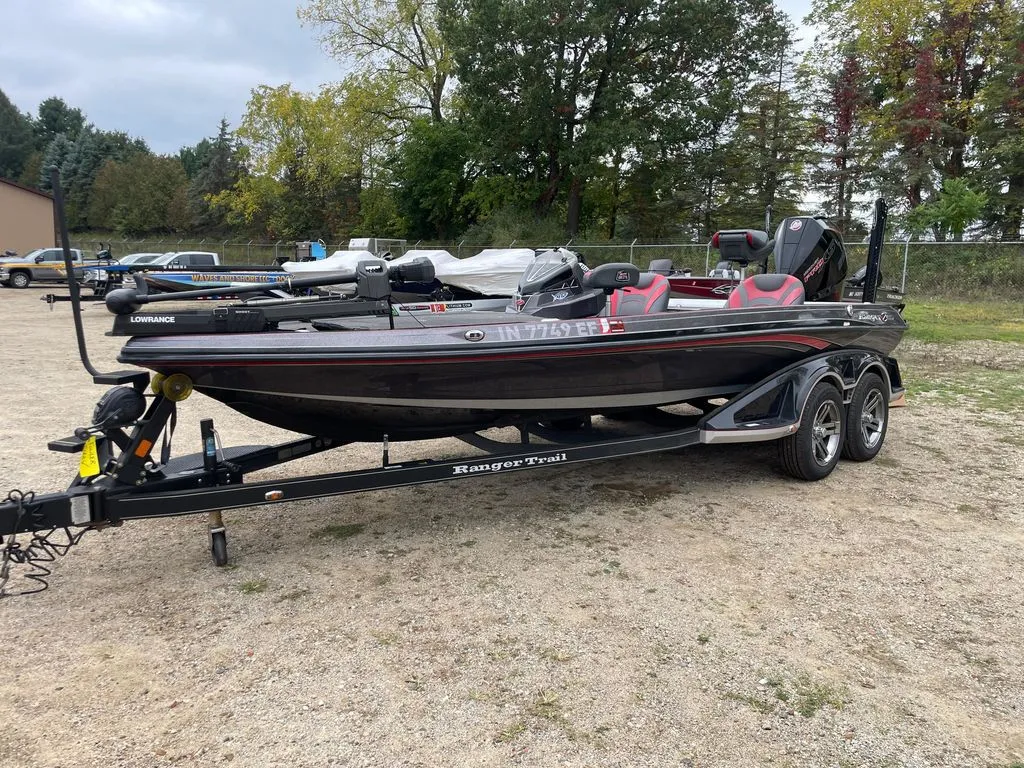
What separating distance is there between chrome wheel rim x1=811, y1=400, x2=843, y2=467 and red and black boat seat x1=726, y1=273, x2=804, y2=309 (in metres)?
0.77

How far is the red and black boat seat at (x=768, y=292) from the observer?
194 inches

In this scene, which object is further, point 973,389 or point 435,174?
point 435,174

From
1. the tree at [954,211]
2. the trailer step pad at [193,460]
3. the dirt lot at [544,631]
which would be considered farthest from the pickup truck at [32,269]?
the tree at [954,211]

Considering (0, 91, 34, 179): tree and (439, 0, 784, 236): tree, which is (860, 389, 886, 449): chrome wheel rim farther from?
(0, 91, 34, 179): tree

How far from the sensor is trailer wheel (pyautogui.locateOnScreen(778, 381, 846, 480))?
4711 millimetres

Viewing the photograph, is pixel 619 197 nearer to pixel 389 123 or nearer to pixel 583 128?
pixel 583 128

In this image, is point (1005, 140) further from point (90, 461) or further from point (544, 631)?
point (90, 461)

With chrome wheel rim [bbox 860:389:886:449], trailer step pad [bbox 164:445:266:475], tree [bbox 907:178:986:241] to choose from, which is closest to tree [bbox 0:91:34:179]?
tree [bbox 907:178:986:241]

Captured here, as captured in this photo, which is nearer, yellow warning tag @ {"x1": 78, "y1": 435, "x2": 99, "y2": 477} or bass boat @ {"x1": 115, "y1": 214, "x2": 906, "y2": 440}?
yellow warning tag @ {"x1": 78, "y1": 435, "x2": 99, "y2": 477}

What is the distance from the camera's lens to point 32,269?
2594 cm

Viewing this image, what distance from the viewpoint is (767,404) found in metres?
4.60

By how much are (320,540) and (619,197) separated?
27.7 metres

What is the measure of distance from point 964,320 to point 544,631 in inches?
578

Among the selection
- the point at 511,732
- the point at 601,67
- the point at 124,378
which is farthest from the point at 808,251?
the point at 601,67
